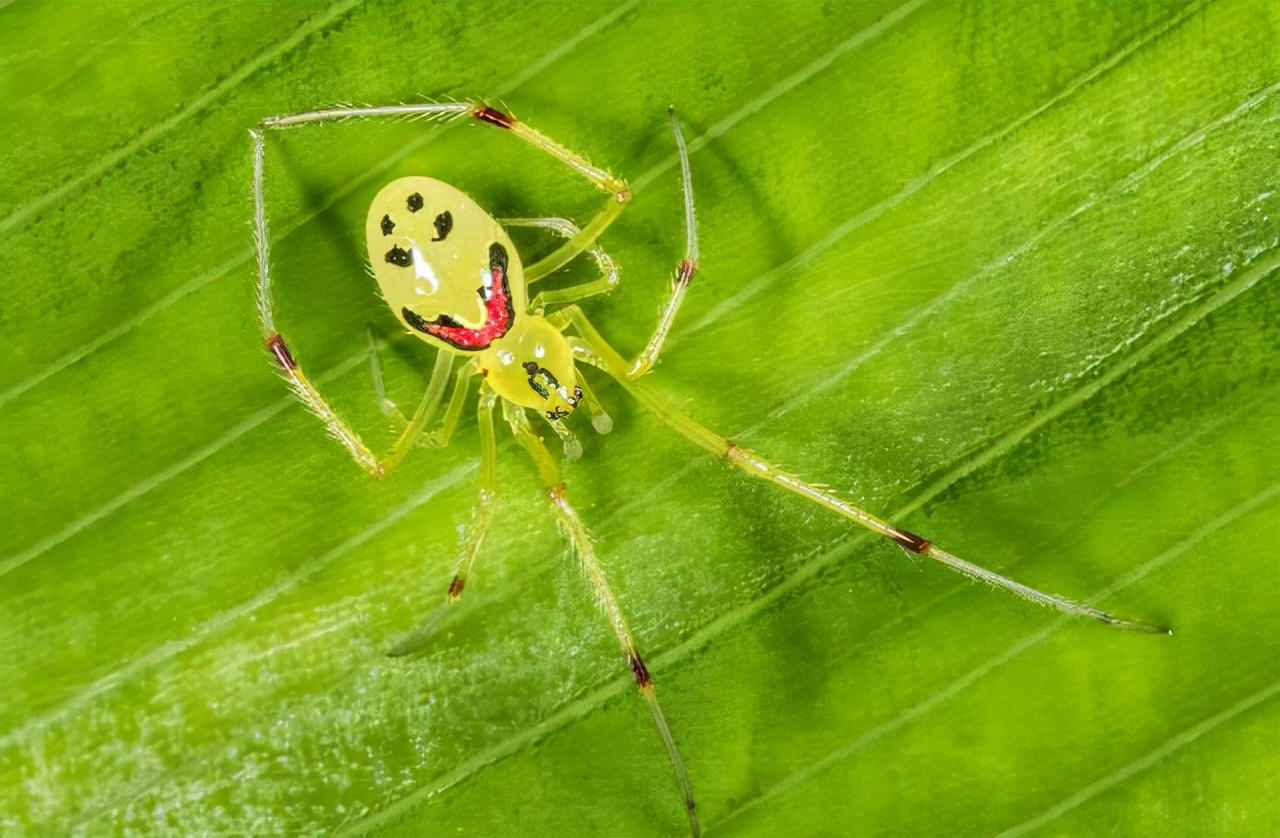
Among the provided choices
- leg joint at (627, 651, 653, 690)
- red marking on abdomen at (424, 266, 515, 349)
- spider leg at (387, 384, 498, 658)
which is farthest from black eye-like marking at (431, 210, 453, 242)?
leg joint at (627, 651, 653, 690)

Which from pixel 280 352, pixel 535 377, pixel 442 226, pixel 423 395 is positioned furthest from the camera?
pixel 423 395

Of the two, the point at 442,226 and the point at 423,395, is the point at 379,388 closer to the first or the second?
the point at 423,395

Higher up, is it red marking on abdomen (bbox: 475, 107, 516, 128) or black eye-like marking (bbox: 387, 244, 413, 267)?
red marking on abdomen (bbox: 475, 107, 516, 128)

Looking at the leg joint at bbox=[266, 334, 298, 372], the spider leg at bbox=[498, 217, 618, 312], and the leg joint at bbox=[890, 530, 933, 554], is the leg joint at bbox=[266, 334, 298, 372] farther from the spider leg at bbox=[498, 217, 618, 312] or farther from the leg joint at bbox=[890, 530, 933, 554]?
the leg joint at bbox=[890, 530, 933, 554]

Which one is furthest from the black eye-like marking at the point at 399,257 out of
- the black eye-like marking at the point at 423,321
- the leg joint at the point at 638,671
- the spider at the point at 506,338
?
the leg joint at the point at 638,671

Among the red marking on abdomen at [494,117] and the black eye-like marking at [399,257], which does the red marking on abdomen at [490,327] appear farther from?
the red marking on abdomen at [494,117]

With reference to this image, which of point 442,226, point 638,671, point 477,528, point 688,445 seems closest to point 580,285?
point 442,226
